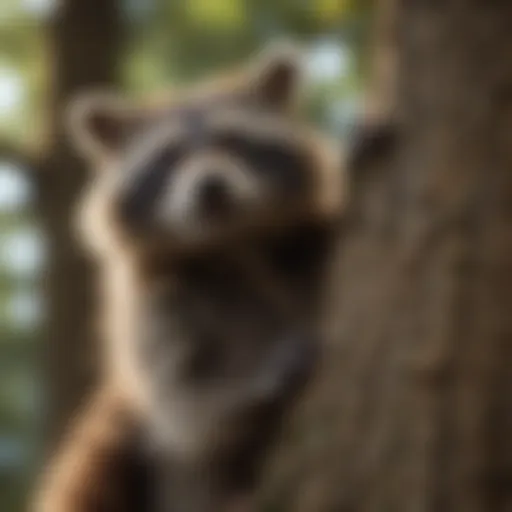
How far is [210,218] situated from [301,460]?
0.80 ft

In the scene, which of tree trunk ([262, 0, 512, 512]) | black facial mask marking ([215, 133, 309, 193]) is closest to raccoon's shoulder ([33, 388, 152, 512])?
tree trunk ([262, 0, 512, 512])

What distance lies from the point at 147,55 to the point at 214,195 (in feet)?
0.58

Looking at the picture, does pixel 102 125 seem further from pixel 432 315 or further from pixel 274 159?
pixel 432 315

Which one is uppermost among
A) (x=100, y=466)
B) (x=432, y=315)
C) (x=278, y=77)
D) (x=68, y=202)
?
(x=278, y=77)

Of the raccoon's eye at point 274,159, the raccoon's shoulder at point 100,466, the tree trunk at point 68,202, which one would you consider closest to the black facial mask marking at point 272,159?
the raccoon's eye at point 274,159

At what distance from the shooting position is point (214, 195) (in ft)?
3.15

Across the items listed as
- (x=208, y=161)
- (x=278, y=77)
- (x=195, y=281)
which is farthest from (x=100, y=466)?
(x=278, y=77)

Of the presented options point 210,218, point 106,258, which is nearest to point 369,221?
point 210,218

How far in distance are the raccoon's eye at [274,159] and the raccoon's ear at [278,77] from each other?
1.8 inches

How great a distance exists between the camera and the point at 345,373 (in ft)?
3.02

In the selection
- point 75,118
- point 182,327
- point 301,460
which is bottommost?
point 301,460

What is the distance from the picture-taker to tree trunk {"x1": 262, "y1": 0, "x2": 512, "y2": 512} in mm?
900

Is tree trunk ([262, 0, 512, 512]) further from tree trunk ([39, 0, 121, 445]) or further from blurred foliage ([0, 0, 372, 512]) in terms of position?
tree trunk ([39, 0, 121, 445])

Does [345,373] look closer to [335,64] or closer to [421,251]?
[421,251]
